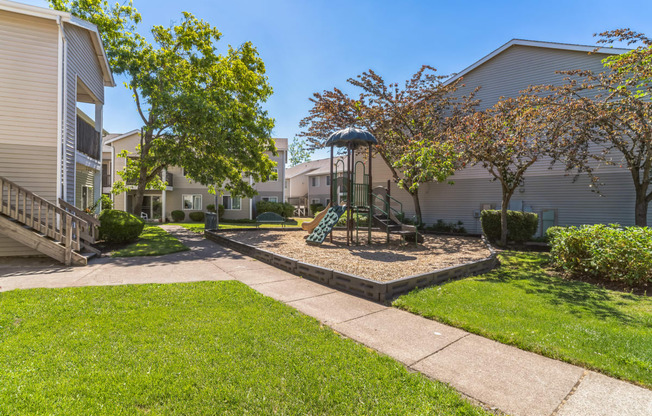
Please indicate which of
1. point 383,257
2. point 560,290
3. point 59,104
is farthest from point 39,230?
point 560,290

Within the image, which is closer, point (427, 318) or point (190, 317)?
point (190, 317)

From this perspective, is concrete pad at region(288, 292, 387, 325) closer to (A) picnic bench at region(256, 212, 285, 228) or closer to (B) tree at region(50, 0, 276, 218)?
(B) tree at region(50, 0, 276, 218)

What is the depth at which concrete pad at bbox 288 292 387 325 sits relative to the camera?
4.14m

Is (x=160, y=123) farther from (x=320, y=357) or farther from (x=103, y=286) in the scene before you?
(x=320, y=357)

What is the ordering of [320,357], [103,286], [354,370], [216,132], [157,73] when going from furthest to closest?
1. [157,73]
2. [216,132]
3. [103,286]
4. [320,357]
5. [354,370]

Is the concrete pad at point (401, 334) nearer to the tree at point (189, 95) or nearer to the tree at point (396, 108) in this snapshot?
the tree at point (396, 108)

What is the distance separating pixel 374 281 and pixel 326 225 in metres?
5.55

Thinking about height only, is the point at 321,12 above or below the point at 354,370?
above

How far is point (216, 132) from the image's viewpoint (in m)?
13.7

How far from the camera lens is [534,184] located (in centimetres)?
1395

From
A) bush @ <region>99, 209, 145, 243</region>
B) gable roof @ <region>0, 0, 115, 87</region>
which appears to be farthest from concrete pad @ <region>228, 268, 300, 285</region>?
gable roof @ <region>0, 0, 115, 87</region>

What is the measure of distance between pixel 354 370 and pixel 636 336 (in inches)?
139

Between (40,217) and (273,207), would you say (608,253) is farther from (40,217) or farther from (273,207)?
(273,207)

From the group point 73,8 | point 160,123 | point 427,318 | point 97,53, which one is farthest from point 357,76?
point 73,8
